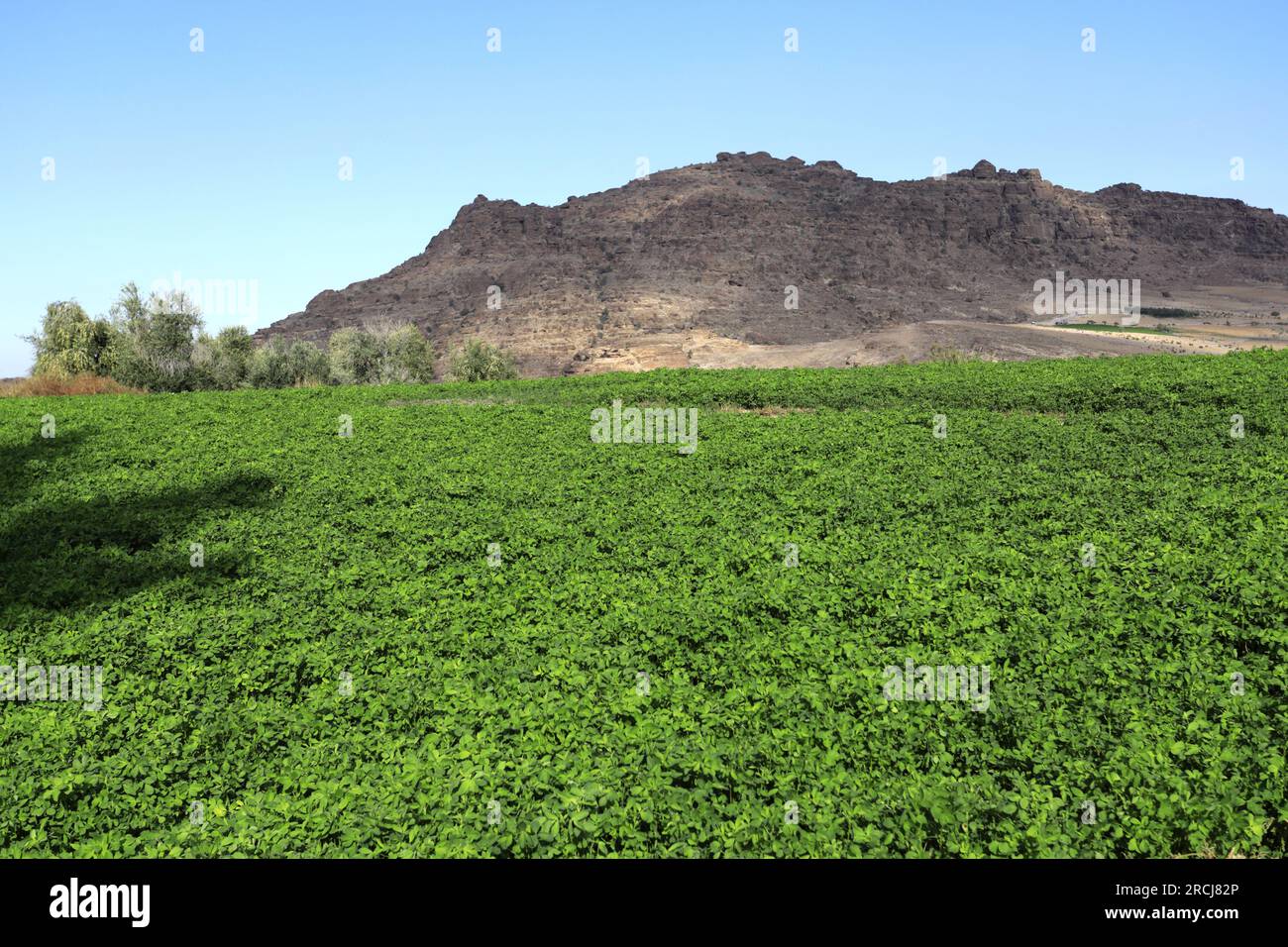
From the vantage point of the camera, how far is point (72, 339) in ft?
176

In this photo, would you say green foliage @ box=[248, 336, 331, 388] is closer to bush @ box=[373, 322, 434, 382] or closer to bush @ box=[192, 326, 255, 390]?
bush @ box=[192, 326, 255, 390]

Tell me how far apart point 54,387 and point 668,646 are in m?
39.7

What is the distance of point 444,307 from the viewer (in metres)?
140

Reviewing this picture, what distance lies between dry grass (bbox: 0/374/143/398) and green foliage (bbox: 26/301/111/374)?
14728 mm

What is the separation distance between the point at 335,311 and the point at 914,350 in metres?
116

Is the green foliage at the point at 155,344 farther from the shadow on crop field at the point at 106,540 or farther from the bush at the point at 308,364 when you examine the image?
the shadow on crop field at the point at 106,540

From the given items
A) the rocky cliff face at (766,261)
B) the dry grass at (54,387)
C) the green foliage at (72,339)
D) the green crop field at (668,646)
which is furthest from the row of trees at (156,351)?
the rocky cliff face at (766,261)

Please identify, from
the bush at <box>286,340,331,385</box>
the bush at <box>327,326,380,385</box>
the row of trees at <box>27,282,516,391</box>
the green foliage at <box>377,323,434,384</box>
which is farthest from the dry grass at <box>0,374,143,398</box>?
the green foliage at <box>377,323,434,384</box>

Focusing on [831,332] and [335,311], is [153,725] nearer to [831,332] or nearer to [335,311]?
[831,332]

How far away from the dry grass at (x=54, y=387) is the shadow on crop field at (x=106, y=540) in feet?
70.6

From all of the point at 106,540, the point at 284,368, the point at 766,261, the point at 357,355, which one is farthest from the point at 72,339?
the point at 766,261

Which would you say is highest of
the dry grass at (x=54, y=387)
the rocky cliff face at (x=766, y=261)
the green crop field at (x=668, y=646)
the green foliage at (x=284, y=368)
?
the rocky cliff face at (x=766, y=261)

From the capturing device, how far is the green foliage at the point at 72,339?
173 feet

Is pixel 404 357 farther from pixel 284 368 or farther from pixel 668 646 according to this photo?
pixel 668 646
